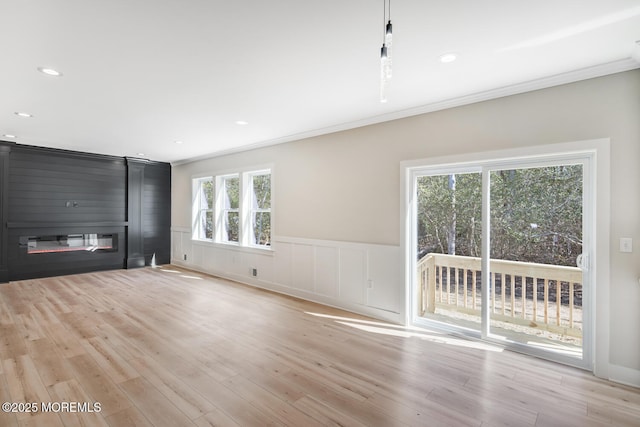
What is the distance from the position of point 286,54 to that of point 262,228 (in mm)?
3818

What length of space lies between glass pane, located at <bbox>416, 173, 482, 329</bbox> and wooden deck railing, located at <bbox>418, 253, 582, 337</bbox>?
1cm

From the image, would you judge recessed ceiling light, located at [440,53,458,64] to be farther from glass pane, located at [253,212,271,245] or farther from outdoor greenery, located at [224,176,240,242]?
outdoor greenery, located at [224,176,240,242]

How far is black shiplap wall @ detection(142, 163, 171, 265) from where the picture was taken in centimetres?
754

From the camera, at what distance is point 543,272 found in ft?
10.2

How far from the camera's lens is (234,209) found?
640cm

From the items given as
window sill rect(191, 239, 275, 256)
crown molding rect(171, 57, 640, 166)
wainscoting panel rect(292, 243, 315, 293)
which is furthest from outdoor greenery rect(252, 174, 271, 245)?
crown molding rect(171, 57, 640, 166)

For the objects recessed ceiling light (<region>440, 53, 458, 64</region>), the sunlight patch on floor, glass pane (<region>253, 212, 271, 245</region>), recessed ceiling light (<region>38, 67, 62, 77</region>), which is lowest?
the sunlight patch on floor

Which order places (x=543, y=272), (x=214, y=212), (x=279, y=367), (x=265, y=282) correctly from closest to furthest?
(x=279, y=367), (x=543, y=272), (x=265, y=282), (x=214, y=212)

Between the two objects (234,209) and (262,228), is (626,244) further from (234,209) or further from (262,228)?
(234,209)

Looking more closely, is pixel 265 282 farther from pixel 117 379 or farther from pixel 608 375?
pixel 608 375

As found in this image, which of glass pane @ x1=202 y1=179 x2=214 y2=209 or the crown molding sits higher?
the crown molding

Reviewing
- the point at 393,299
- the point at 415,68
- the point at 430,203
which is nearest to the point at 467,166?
the point at 430,203

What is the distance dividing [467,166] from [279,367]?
2.80 metres


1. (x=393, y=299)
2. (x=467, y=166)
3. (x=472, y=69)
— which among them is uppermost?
(x=472, y=69)
